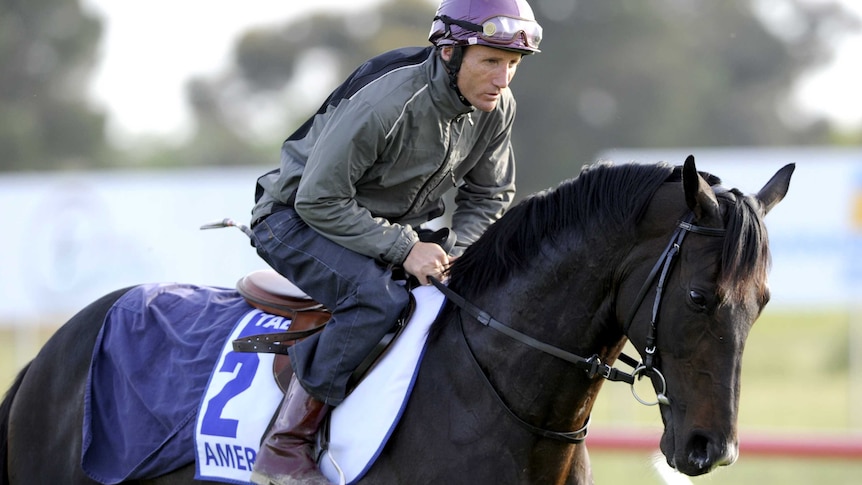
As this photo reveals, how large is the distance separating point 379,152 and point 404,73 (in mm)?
325

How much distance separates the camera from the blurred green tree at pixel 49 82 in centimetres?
4162

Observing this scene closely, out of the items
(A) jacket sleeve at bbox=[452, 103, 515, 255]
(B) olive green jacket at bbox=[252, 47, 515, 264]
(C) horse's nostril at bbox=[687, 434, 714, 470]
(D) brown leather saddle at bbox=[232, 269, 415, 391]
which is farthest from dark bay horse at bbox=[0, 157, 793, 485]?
(A) jacket sleeve at bbox=[452, 103, 515, 255]

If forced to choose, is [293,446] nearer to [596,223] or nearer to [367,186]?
[367,186]

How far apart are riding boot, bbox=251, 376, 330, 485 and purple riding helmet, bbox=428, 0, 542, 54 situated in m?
1.45

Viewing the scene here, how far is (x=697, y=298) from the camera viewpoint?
139 inches

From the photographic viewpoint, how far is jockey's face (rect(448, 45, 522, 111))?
13.6 feet

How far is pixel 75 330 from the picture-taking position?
5.05 m

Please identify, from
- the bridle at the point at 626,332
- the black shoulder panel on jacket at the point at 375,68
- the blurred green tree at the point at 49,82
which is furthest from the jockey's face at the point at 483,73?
the blurred green tree at the point at 49,82

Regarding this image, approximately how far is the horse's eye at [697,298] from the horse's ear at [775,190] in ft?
1.55

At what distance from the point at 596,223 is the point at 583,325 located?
0.36m

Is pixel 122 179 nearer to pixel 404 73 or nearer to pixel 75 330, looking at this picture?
pixel 75 330

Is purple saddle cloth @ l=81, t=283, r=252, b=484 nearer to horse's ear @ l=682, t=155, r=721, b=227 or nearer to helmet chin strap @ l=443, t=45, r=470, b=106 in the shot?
helmet chin strap @ l=443, t=45, r=470, b=106

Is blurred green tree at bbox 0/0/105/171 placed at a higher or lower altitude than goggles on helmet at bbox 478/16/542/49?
lower

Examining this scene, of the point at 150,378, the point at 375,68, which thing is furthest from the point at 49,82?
the point at 375,68
